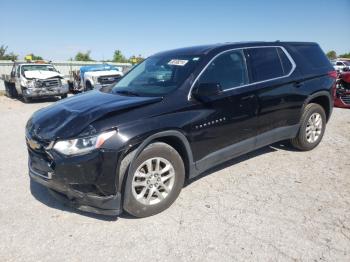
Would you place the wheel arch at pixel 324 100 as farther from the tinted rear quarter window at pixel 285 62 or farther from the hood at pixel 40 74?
the hood at pixel 40 74

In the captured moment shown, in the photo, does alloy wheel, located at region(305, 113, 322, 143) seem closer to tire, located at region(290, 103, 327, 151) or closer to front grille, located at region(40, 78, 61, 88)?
tire, located at region(290, 103, 327, 151)

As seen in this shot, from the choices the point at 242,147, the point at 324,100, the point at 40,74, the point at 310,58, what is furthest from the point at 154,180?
the point at 40,74

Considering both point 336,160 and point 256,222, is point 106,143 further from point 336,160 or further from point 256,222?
point 336,160

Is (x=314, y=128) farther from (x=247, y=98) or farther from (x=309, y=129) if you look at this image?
(x=247, y=98)

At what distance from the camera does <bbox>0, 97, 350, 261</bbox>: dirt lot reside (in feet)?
9.23

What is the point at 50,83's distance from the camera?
45.4 feet

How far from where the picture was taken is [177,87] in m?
3.69

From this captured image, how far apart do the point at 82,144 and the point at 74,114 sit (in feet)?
1.60

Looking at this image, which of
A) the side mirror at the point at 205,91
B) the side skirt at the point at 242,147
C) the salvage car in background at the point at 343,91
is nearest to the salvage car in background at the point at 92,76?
the salvage car in background at the point at 343,91

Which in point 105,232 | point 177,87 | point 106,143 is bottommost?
point 105,232

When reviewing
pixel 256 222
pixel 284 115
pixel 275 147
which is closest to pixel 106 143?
pixel 256 222

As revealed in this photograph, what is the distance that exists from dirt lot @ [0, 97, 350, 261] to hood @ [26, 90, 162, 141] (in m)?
0.93

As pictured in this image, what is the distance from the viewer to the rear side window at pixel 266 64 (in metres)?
4.41

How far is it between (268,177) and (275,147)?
147 cm
